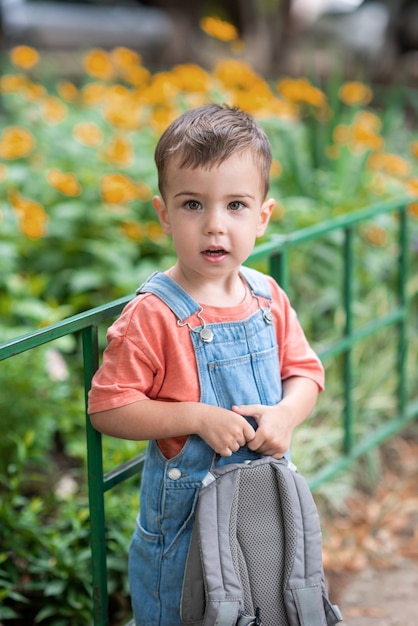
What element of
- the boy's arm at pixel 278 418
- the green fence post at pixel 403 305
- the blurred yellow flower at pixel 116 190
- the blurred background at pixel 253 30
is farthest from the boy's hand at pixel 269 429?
the blurred background at pixel 253 30

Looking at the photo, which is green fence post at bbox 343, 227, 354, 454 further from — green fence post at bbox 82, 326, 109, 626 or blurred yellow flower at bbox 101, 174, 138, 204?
green fence post at bbox 82, 326, 109, 626

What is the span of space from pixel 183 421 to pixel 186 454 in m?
0.10

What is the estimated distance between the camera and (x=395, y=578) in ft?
10.6

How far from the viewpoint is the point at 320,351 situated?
3.21 metres

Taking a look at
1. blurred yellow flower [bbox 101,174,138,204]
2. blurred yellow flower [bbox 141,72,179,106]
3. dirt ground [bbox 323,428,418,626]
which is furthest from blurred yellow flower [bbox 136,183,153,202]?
dirt ground [bbox 323,428,418,626]

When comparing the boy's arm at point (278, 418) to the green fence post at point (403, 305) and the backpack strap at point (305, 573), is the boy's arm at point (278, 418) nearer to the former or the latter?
the backpack strap at point (305, 573)

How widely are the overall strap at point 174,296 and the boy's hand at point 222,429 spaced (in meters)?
0.20

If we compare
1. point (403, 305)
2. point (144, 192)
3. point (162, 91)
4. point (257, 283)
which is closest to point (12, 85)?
point (162, 91)

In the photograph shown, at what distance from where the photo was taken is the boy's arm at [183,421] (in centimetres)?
193

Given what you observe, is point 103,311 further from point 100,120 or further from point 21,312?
point 100,120

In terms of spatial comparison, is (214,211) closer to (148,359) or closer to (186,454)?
(148,359)

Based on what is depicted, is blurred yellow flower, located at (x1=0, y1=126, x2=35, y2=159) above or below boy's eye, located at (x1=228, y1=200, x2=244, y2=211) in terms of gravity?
above

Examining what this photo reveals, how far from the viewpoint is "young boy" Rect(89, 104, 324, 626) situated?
1.93 m

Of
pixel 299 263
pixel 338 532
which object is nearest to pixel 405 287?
pixel 299 263
